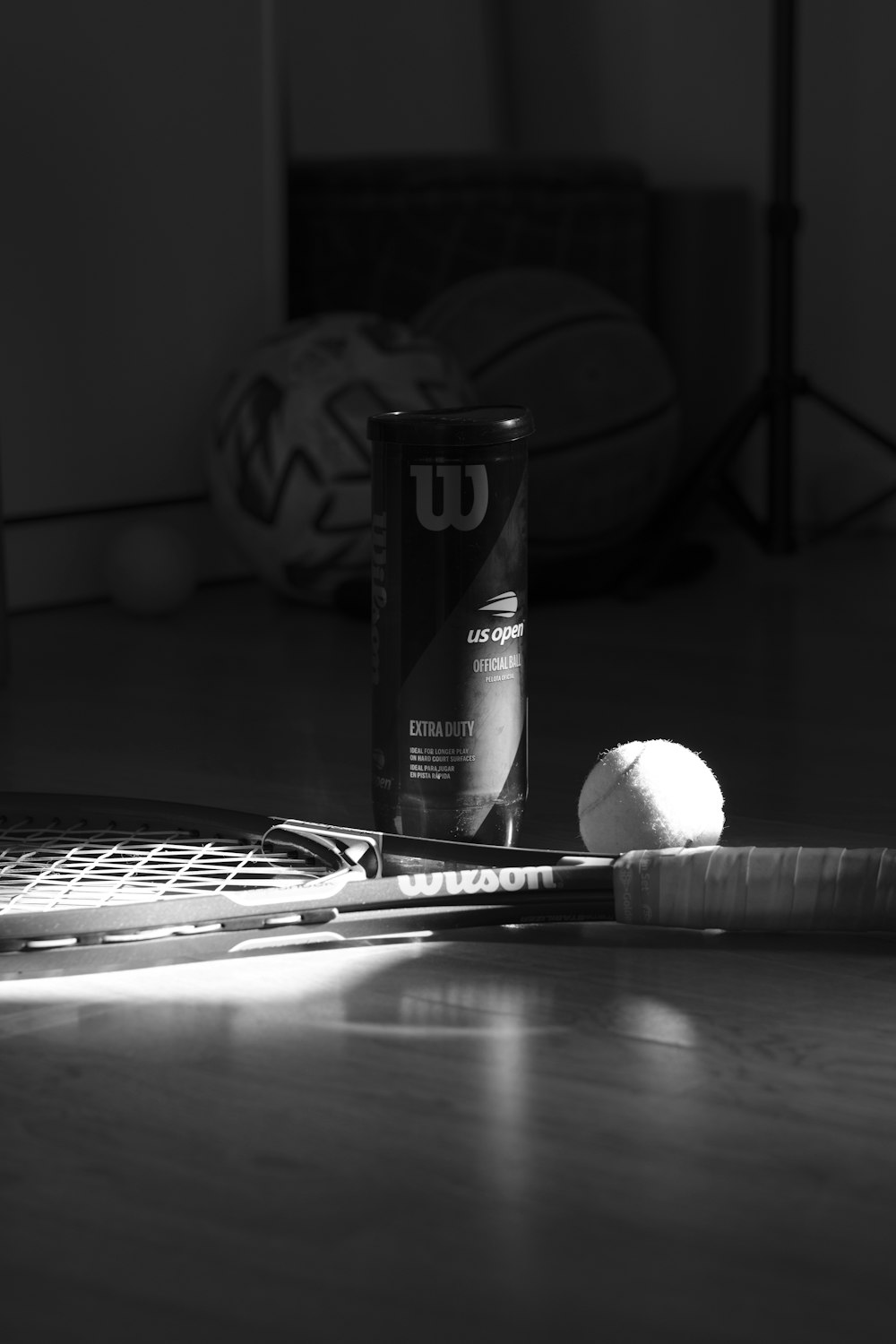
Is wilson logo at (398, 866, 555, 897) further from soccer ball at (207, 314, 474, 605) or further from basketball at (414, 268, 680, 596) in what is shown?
basketball at (414, 268, 680, 596)

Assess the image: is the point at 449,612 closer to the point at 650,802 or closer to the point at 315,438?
the point at 650,802

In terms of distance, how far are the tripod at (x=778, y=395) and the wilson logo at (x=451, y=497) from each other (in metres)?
1.73

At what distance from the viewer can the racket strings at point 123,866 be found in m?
1.26

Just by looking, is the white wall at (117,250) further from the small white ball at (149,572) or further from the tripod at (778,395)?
the tripod at (778,395)

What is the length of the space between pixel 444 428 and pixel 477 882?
0.38 m

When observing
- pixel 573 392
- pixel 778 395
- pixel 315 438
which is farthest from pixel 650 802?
pixel 778 395

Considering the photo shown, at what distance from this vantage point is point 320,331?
2932 millimetres

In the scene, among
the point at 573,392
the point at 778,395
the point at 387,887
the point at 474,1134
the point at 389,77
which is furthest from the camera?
the point at 389,77

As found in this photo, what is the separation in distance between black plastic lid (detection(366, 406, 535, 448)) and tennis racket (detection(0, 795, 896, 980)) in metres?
0.33

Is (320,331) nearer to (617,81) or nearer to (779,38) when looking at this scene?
(779,38)

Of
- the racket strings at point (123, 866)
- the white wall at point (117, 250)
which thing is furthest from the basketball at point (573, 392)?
the racket strings at point (123, 866)

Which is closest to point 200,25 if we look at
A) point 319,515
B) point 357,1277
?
point 319,515

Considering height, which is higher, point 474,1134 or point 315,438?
point 315,438

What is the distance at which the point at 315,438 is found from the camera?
285cm
